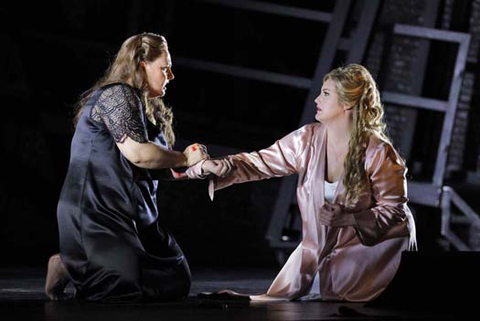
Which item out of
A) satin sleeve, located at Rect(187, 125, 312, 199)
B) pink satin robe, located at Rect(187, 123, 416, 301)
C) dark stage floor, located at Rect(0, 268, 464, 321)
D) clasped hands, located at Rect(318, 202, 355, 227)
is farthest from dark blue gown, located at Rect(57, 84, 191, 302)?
clasped hands, located at Rect(318, 202, 355, 227)

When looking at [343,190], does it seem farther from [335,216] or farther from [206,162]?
[206,162]

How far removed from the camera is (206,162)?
4422 millimetres

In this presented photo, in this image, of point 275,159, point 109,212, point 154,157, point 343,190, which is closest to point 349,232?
point 343,190

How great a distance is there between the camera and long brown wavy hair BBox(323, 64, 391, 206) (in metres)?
4.46

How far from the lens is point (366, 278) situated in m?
4.37

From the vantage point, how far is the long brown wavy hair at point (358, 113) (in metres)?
4.46

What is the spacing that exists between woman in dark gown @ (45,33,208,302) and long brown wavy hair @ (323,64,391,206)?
0.76 meters

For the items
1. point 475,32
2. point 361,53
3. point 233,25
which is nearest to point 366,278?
point 361,53

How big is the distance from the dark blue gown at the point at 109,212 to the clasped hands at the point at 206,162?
23cm

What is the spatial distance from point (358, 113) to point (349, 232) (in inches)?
21.7

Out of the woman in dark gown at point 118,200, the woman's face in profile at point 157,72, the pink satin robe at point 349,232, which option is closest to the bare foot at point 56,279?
the woman in dark gown at point 118,200

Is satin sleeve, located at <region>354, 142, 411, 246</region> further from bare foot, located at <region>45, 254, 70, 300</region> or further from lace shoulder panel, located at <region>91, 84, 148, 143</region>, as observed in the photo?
bare foot, located at <region>45, 254, 70, 300</region>

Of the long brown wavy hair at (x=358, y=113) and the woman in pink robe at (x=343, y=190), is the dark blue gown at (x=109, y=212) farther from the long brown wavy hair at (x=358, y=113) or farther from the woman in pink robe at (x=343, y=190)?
the long brown wavy hair at (x=358, y=113)

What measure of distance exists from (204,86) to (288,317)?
5.20m
